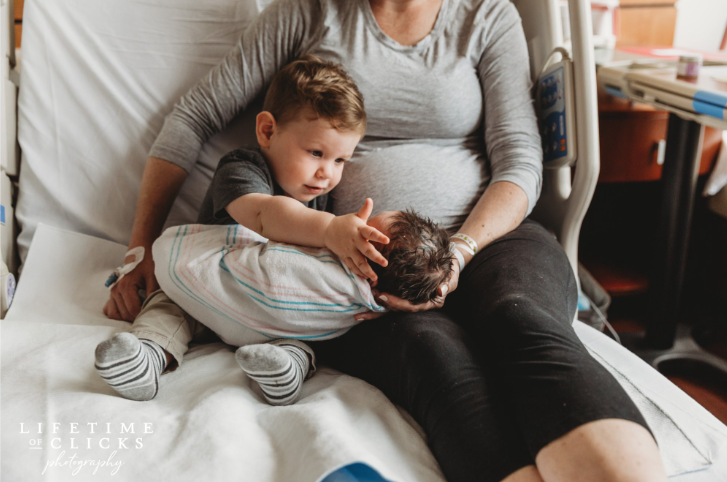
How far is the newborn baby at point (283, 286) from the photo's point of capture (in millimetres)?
861

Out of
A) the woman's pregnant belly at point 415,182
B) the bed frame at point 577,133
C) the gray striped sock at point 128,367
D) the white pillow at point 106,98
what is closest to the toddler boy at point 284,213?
the gray striped sock at point 128,367

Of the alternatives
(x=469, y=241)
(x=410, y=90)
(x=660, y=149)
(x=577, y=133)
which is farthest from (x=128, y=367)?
(x=660, y=149)

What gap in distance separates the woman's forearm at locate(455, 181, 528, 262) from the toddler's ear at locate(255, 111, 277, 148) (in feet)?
1.43

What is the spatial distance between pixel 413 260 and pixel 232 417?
0.36m

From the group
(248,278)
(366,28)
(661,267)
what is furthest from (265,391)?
(661,267)

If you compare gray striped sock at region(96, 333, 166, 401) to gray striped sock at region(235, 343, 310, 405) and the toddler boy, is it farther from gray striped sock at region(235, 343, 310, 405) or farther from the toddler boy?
gray striped sock at region(235, 343, 310, 405)

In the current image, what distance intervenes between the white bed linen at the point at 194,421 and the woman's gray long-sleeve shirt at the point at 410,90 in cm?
46

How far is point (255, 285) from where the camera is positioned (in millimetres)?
A: 916

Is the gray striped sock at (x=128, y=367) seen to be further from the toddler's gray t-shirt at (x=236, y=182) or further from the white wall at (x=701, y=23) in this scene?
the white wall at (x=701, y=23)

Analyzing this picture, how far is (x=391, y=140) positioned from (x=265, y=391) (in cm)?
67

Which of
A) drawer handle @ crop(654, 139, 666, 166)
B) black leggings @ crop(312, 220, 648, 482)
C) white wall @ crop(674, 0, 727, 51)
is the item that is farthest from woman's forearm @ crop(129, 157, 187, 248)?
white wall @ crop(674, 0, 727, 51)

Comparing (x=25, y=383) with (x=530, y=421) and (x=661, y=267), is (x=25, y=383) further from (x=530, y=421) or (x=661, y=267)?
(x=661, y=267)

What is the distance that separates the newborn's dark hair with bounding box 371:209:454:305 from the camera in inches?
33.9

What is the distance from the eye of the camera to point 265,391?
2.81 ft
